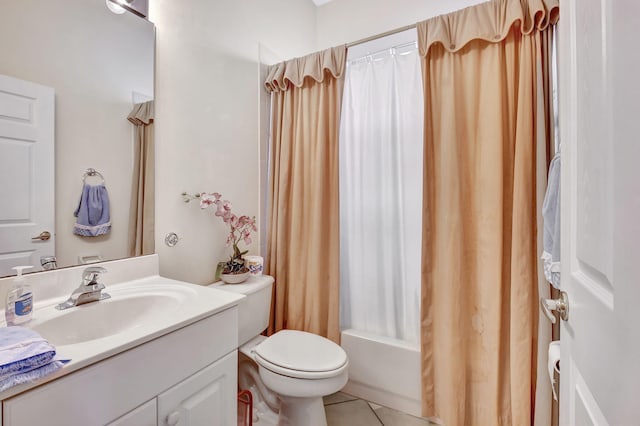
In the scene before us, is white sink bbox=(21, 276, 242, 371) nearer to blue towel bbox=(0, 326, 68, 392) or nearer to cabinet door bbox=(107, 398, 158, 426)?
blue towel bbox=(0, 326, 68, 392)

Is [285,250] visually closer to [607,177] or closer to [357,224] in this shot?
[357,224]

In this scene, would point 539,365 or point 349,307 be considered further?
point 349,307

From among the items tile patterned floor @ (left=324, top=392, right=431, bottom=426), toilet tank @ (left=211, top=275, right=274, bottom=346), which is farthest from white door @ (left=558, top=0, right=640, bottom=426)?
toilet tank @ (left=211, top=275, right=274, bottom=346)

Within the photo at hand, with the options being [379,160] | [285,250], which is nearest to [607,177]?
[379,160]

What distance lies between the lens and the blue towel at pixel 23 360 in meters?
0.51

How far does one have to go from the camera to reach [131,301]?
993 mm

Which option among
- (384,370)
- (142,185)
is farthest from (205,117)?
(384,370)

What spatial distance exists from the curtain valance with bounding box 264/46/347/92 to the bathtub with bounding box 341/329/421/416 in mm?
1569

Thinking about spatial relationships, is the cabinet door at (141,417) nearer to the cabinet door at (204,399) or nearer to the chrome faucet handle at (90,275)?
the cabinet door at (204,399)

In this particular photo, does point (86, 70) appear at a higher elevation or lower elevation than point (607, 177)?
higher

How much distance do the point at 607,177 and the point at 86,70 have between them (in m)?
1.51

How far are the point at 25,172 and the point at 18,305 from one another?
430 mm

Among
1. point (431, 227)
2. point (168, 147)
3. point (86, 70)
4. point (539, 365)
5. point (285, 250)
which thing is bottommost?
point (539, 365)

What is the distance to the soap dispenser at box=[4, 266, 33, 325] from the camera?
735 mm
